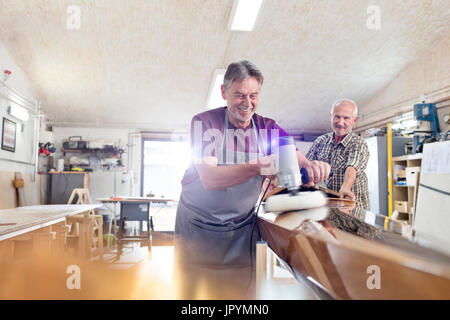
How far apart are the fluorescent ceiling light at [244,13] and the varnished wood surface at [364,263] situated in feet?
9.51

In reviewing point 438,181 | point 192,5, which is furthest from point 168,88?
point 438,181

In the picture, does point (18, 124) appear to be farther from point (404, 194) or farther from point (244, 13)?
point (404, 194)

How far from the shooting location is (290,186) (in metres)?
0.74

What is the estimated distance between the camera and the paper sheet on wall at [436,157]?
3276 mm

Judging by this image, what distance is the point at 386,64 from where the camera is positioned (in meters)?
5.10

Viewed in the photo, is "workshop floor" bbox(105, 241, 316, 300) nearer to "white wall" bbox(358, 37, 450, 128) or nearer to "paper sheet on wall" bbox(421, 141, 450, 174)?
"paper sheet on wall" bbox(421, 141, 450, 174)

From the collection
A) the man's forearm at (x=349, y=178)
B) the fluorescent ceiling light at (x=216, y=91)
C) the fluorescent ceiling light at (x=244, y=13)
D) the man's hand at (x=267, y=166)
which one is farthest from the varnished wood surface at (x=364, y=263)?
the fluorescent ceiling light at (x=216, y=91)

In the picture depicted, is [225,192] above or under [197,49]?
under

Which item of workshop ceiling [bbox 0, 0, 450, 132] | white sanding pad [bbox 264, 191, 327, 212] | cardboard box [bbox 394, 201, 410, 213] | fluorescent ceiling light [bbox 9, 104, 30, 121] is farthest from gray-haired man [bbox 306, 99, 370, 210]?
fluorescent ceiling light [bbox 9, 104, 30, 121]

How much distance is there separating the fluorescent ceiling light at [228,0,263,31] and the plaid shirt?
1684 mm

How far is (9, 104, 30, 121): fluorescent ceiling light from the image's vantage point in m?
4.89

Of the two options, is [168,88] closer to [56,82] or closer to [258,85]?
[56,82]

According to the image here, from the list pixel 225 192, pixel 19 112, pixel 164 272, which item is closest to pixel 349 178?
pixel 225 192

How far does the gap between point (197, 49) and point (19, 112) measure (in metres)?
3.15
